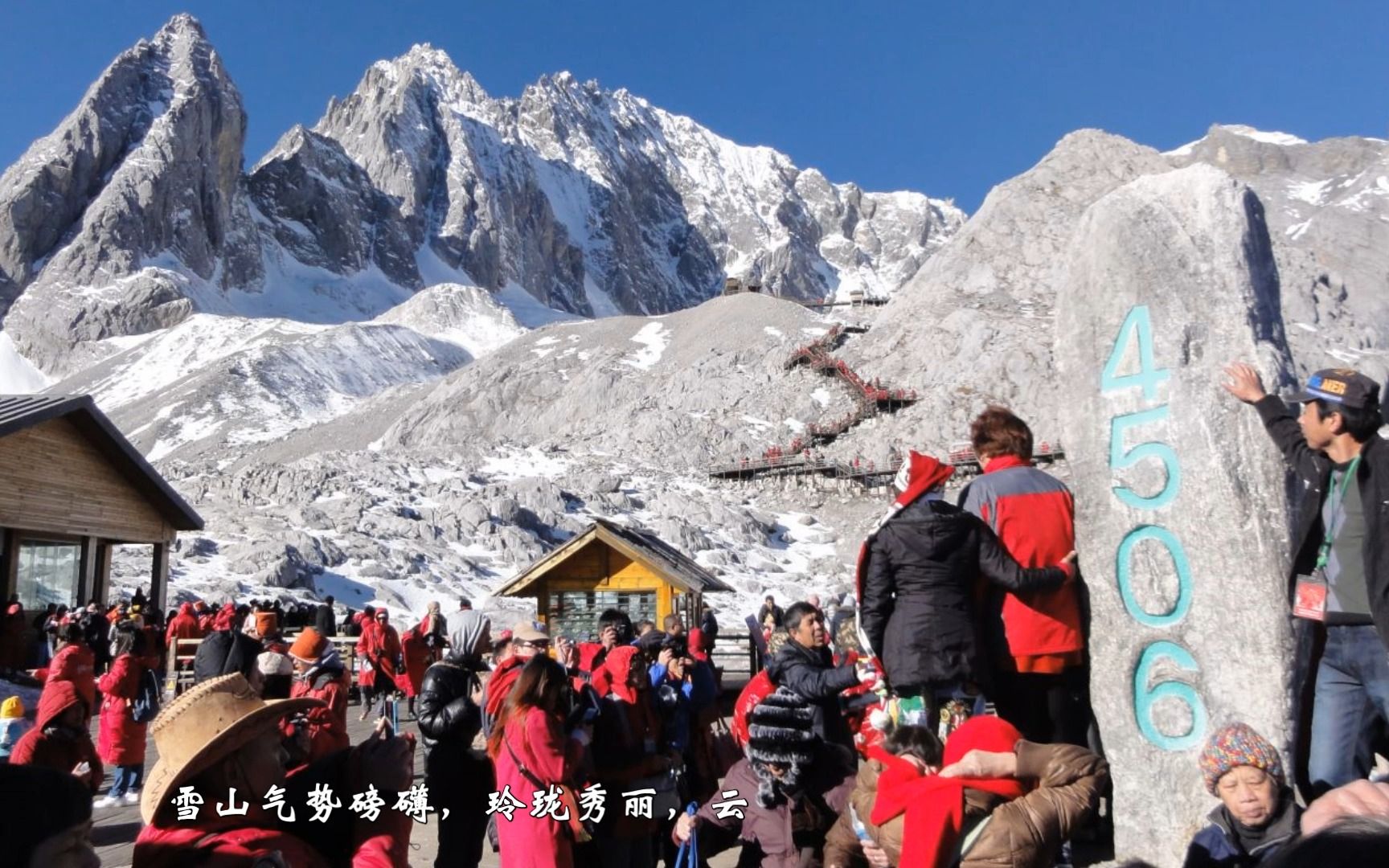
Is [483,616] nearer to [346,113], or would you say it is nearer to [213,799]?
[213,799]

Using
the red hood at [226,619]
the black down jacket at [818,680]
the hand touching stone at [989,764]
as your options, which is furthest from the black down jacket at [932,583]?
the red hood at [226,619]

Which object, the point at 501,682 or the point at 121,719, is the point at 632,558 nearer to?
the point at 121,719

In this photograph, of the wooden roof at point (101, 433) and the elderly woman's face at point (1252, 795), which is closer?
the elderly woman's face at point (1252, 795)

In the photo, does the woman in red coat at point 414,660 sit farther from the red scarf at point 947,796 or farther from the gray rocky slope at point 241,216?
the gray rocky slope at point 241,216

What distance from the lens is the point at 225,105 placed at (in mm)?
134875

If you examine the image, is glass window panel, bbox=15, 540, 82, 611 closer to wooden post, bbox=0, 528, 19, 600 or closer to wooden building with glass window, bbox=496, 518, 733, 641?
wooden post, bbox=0, 528, 19, 600

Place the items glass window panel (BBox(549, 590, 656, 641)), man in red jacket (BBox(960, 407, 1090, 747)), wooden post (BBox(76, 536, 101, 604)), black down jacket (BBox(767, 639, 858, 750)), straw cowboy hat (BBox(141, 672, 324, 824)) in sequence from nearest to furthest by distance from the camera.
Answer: straw cowboy hat (BBox(141, 672, 324, 824)) → man in red jacket (BBox(960, 407, 1090, 747)) → black down jacket (BBox(767, 639, 858, 750)) → glass window panel (BBox(549, 590, 656, 641)) → wooden post (BBox(76, 536, 101, 604))

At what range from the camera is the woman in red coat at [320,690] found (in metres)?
4.73

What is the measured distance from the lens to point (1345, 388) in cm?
369

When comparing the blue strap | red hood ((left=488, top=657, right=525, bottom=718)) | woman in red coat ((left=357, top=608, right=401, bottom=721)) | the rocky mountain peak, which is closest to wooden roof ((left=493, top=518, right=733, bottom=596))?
woman in red coat ((left=357, top=608, right=401, bottom=721))

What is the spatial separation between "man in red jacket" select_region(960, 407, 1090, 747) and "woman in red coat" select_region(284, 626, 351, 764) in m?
2.86

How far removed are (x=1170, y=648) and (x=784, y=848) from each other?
1.77 m

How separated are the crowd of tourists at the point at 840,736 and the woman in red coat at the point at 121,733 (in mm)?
1806

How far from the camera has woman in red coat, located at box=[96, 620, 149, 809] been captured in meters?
8.48
